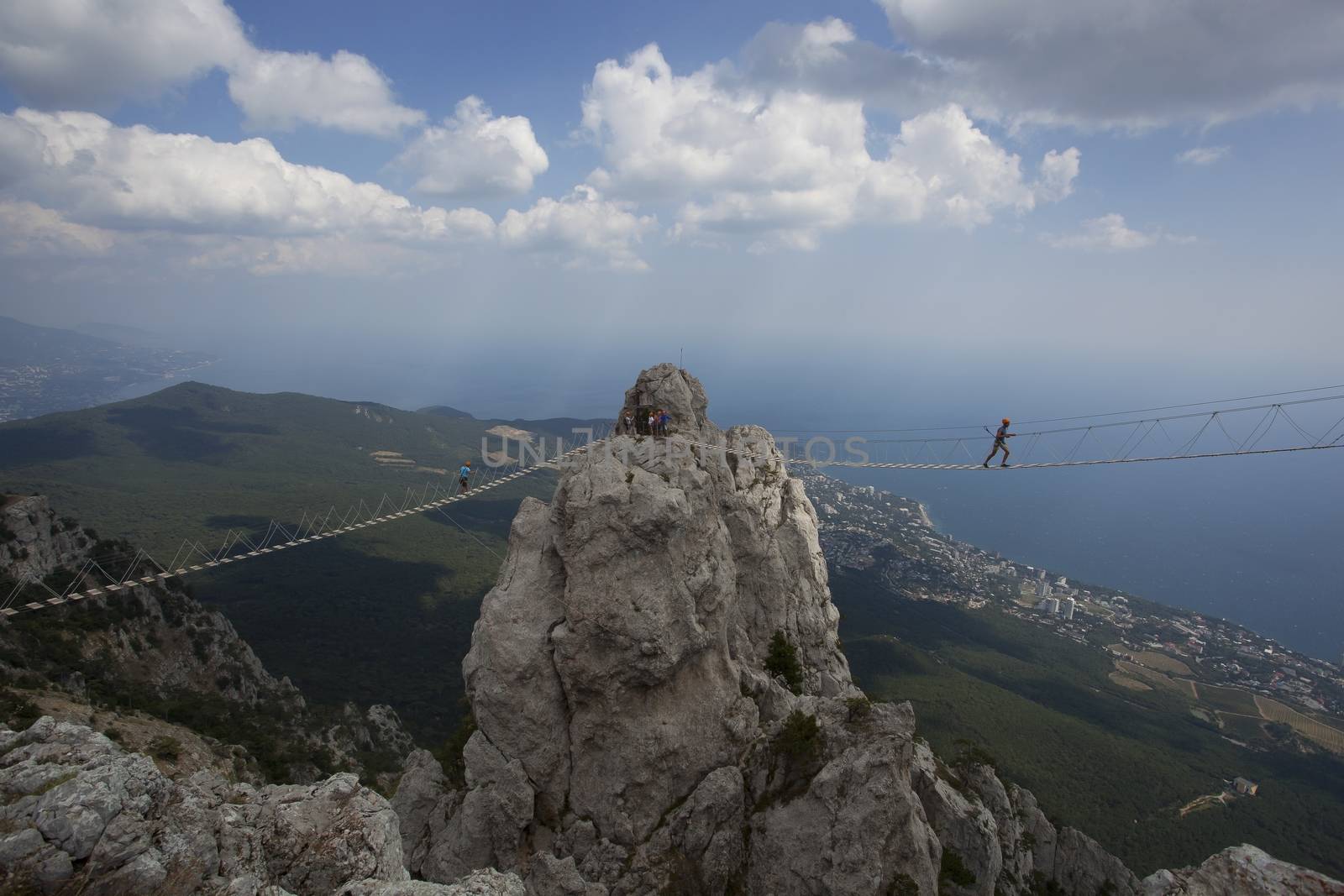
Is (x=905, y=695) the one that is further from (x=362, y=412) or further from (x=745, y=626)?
(x=362, y=412)

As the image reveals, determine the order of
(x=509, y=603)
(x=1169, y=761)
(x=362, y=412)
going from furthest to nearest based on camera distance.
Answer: (x=362, y=412)
(x=1169, y=761)
(x=509, y=603)

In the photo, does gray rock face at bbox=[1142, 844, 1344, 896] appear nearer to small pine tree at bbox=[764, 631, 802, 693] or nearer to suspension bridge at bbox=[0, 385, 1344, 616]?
suspension bridge at bbox=[0, 385, 1344, 616]

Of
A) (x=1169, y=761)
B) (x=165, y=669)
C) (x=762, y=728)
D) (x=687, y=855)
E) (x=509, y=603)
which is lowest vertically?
(x=1169, y=761)

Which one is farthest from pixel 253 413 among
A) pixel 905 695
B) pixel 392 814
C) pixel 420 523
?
pixel 392 814

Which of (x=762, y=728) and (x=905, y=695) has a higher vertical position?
(x=762, y=728)

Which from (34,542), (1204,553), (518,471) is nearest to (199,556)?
(34,542)

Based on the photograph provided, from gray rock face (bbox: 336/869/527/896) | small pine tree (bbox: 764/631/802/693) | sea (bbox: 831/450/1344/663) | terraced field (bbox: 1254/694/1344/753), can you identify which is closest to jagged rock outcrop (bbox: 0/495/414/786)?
small pine tree (bbox: 764/631/802/693)
